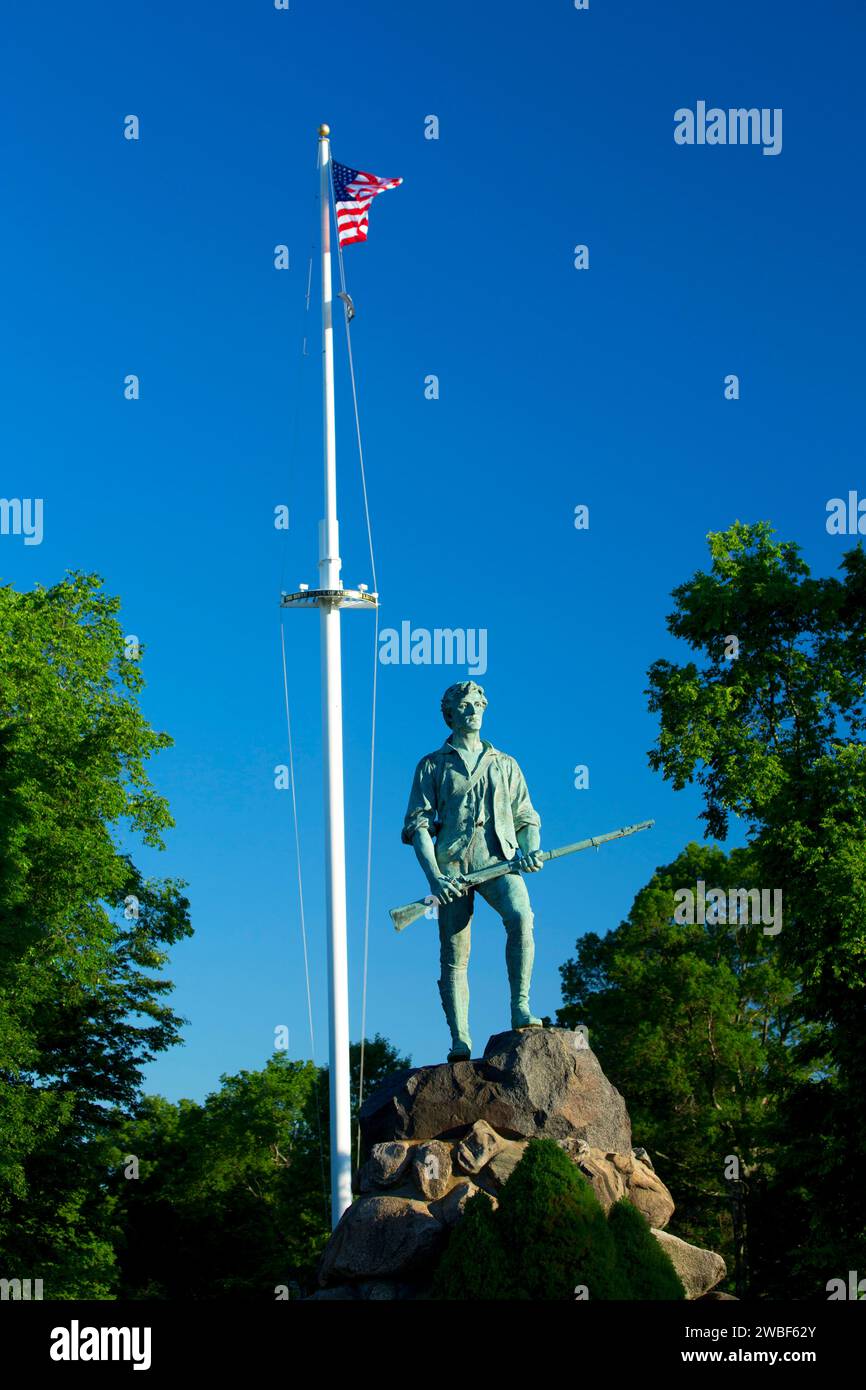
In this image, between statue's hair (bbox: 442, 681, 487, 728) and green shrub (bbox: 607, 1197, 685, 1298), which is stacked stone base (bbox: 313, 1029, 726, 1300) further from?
statue's hair (bbox: 442, 681, 487, 728)

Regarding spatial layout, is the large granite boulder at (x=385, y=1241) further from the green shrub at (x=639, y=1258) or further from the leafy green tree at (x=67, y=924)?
→ the leafy green tree at (x=67, y=924)

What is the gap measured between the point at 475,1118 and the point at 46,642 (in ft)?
60.0

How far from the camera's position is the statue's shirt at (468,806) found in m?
19.0

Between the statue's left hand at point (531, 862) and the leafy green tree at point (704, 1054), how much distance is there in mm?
18958

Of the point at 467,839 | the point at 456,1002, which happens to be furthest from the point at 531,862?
the point at 456,1002

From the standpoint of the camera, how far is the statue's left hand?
742 inches

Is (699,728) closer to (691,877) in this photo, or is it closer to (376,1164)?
(376,1164)

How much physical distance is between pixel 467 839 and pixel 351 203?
10597 mm

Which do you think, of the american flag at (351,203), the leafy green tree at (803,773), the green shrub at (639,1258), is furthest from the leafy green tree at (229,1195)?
the green shrub at (639,1258)

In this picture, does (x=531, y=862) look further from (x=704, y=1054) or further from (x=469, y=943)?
(x=704, y=1054)

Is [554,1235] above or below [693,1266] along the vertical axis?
above

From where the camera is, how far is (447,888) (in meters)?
18.6
